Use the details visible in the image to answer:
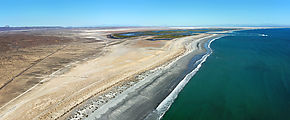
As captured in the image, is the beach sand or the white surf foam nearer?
the beach sand

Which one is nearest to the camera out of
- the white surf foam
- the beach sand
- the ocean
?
the beach sand

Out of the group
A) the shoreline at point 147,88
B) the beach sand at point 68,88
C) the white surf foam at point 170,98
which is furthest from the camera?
the white surf foam at point 170,98

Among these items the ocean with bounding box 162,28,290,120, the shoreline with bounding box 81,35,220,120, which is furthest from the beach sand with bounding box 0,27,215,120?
the ocean with bounding box 162,28,290,120

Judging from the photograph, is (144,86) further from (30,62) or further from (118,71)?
(30,62)

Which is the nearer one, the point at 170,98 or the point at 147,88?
the point at 170,98

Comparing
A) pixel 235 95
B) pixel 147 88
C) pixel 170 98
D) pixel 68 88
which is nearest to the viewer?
pixel 170 98

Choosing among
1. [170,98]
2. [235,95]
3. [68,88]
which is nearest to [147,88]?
[170,98]

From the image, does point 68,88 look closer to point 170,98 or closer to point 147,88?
point 147,88

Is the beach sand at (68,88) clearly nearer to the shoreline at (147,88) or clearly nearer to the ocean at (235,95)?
the shoreline at (147,88)

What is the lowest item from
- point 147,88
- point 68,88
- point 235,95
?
point 235,95

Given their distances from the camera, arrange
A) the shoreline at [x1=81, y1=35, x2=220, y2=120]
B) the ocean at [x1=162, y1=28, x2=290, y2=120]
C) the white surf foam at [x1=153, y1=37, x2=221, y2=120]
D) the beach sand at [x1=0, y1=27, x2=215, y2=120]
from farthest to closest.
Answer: the white surf foam at [x1=153, y1=37, x2=221, y2=120] → the ocean at [x1=162, y1=28, x2=290, y2=120] → the shoreline at [x1=81, y1=35, x2=220, y2=120] → the beach sand at [x1=0, y1=27, x2=215, y2=120]

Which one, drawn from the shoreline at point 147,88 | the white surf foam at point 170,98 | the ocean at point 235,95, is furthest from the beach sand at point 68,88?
the ocean at point 235,95

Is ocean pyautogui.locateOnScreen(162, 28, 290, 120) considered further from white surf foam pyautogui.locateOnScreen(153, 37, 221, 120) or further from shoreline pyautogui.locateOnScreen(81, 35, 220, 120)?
shoreline pyautogui.locateOnScreen(81, 35, 220, 120)
